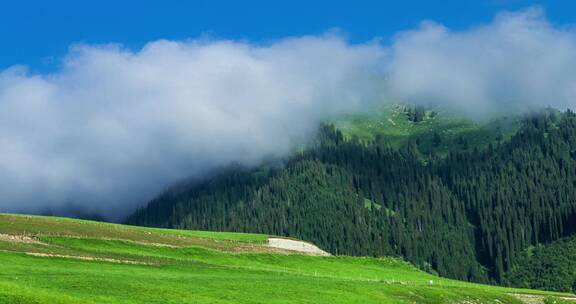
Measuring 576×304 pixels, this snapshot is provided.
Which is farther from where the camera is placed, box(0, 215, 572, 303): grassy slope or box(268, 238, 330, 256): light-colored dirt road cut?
box(268, 238, 330, 256): light-colored dirt road cut

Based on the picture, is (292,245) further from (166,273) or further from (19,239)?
(166,273)

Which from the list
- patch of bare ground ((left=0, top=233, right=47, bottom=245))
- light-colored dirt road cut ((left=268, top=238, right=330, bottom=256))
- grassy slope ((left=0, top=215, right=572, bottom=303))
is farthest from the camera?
light-colored dirt road cut ((left=268, top=238, right=330, bottom=256))

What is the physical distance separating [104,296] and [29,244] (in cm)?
3822

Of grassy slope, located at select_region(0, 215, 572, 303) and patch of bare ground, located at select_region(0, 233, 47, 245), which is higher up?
patch of bare ground, located at select_region(0, 233, 47, 245)

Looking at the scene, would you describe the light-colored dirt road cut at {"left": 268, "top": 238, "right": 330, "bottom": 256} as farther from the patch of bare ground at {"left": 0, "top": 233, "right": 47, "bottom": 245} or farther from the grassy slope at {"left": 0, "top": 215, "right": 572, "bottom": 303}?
the patch of bare ground at {"left": 0, "top": 233, "right": 47, "bottom": 245}

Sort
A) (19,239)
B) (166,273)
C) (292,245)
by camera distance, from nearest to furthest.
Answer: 1. (166,273)
2. (19,239)
3. (292,245)

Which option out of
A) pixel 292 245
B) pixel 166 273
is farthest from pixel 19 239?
pixel 292 245

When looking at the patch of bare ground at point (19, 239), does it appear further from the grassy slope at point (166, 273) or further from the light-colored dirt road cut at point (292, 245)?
the light-colored dirt road cut at point (292, 245)

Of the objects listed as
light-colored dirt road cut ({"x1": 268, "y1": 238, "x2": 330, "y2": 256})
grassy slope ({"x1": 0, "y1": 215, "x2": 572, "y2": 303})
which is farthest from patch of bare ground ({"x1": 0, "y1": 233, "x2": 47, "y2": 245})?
light-colored dirt road cut ({"x1": 268, "y1": 238, "x2": 330, "y2": 256})

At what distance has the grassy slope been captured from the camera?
166 ft

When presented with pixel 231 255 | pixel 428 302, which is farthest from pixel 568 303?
pixel 231 255

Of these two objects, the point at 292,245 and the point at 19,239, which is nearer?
the point at 19,239

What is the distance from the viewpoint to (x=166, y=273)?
68812mm

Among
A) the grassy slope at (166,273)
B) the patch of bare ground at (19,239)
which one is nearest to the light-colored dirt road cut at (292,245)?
the grassy slope at (166,273)
